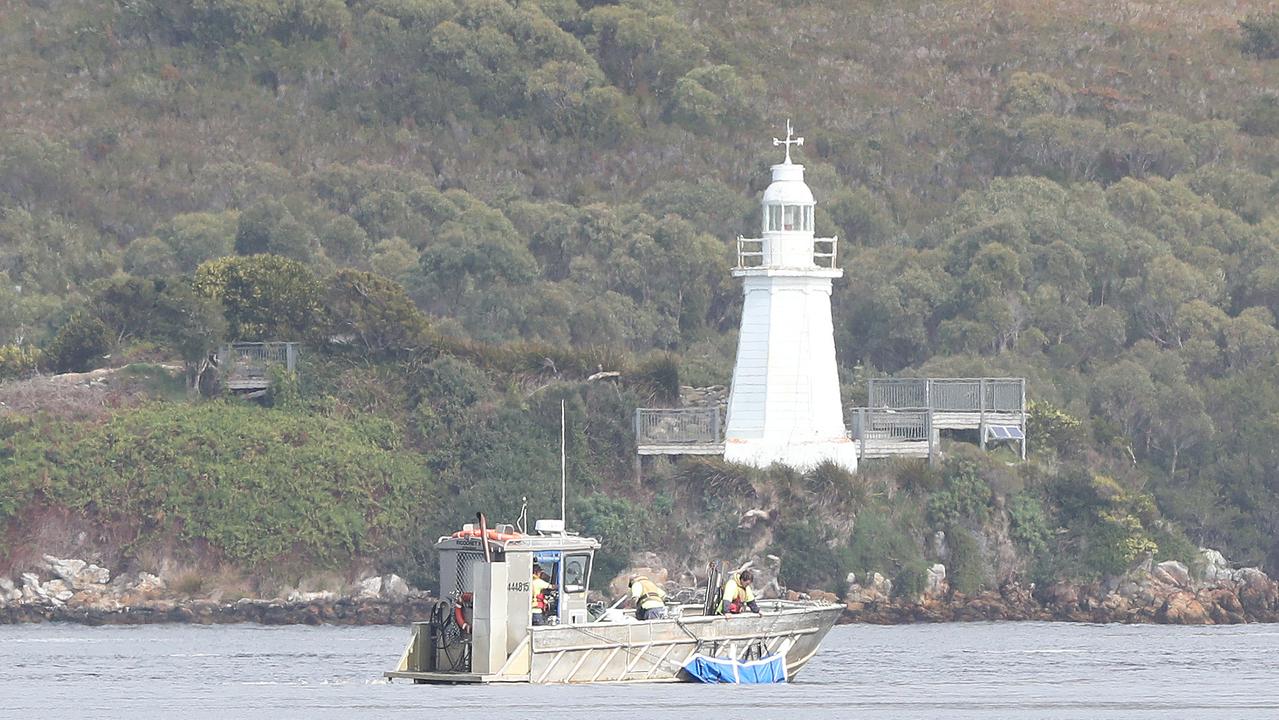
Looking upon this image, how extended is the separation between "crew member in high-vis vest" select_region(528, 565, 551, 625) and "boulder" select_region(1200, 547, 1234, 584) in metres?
35.5

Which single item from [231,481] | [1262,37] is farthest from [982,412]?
[1262,37]

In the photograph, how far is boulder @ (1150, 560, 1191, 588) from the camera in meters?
87.2

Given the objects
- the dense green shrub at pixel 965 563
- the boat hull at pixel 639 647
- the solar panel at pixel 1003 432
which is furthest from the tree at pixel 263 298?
the boat hull at pixel 639 647

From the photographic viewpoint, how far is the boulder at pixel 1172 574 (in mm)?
87250

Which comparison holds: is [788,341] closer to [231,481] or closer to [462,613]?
[231,481]

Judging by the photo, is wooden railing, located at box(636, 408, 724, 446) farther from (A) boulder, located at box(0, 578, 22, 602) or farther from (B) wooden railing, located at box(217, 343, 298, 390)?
(A) boulder, located at box(0, 578, 22, 602)

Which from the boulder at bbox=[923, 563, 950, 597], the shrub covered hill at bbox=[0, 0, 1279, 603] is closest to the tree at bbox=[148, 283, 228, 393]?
the shrub covered hill at bbox=[0, 0, 1279, 603]

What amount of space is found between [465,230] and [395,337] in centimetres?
1778

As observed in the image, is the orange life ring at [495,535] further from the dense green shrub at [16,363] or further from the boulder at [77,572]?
the dense green shrub at [16,363]

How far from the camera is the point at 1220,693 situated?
6044 centimetres

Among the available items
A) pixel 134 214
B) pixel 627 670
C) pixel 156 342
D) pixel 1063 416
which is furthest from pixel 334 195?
pixel 627 670

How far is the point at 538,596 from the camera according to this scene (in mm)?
57062

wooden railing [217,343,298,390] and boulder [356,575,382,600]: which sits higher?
wooden railing [217,343,298,390]

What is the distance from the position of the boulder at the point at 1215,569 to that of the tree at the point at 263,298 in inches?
993
